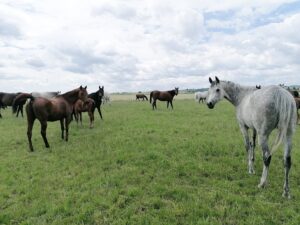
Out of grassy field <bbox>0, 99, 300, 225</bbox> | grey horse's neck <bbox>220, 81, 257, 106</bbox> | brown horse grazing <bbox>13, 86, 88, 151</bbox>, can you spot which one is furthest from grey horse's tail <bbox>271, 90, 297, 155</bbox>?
brown horse grazing <bbox>13, 86, 88, 151</bbox>

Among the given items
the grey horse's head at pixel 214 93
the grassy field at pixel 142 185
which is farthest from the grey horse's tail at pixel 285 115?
the grey horse's head at pixel 214 93

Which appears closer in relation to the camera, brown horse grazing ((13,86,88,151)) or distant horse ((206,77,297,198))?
distant horse ((206,77,297,198))

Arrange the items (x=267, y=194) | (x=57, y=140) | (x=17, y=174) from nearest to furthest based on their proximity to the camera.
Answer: (x=267, y=194), (x=17, y=174), (x=57, y=140)

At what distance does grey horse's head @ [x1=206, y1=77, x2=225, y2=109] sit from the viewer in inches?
327

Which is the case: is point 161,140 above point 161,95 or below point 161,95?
below

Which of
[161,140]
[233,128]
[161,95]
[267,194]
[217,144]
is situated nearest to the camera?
[267,194]

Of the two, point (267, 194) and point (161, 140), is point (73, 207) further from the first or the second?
point (161, 140)

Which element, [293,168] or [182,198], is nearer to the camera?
[182,198]

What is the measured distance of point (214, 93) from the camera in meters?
8.35

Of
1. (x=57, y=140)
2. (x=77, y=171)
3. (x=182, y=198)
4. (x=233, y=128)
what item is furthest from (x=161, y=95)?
(x=182, y=198)

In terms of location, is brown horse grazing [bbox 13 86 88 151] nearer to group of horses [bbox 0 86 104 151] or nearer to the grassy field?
group of horses [bbox 0 86 104 151]

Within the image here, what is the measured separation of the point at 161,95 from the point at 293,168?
78.9 ft

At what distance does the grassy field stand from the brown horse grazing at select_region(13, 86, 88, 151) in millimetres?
1243

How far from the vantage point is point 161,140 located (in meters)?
11.9
